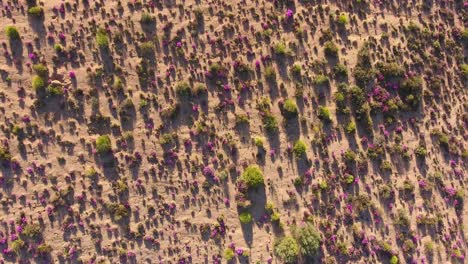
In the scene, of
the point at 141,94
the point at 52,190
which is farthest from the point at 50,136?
the point at 141,94

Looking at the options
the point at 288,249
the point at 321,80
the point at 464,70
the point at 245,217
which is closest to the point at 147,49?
the point at 321,80

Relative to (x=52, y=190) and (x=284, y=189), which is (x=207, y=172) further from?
(x=52, y=190)

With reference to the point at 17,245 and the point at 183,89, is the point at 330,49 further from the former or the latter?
the point at 17,245

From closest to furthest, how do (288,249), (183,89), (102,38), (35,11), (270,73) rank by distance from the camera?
(35,11)
(102,38)
(288,249)
(183,89)
(270,73)

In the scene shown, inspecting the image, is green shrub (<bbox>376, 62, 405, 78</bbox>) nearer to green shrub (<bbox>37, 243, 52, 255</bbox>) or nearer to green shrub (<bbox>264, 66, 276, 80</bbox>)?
green shrub (<bbox>264, 66, 276, 80</bbox>)

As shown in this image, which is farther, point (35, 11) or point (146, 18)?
point (146, 18)

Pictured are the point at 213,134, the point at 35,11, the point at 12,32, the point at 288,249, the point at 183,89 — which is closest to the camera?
the point at 12,32
